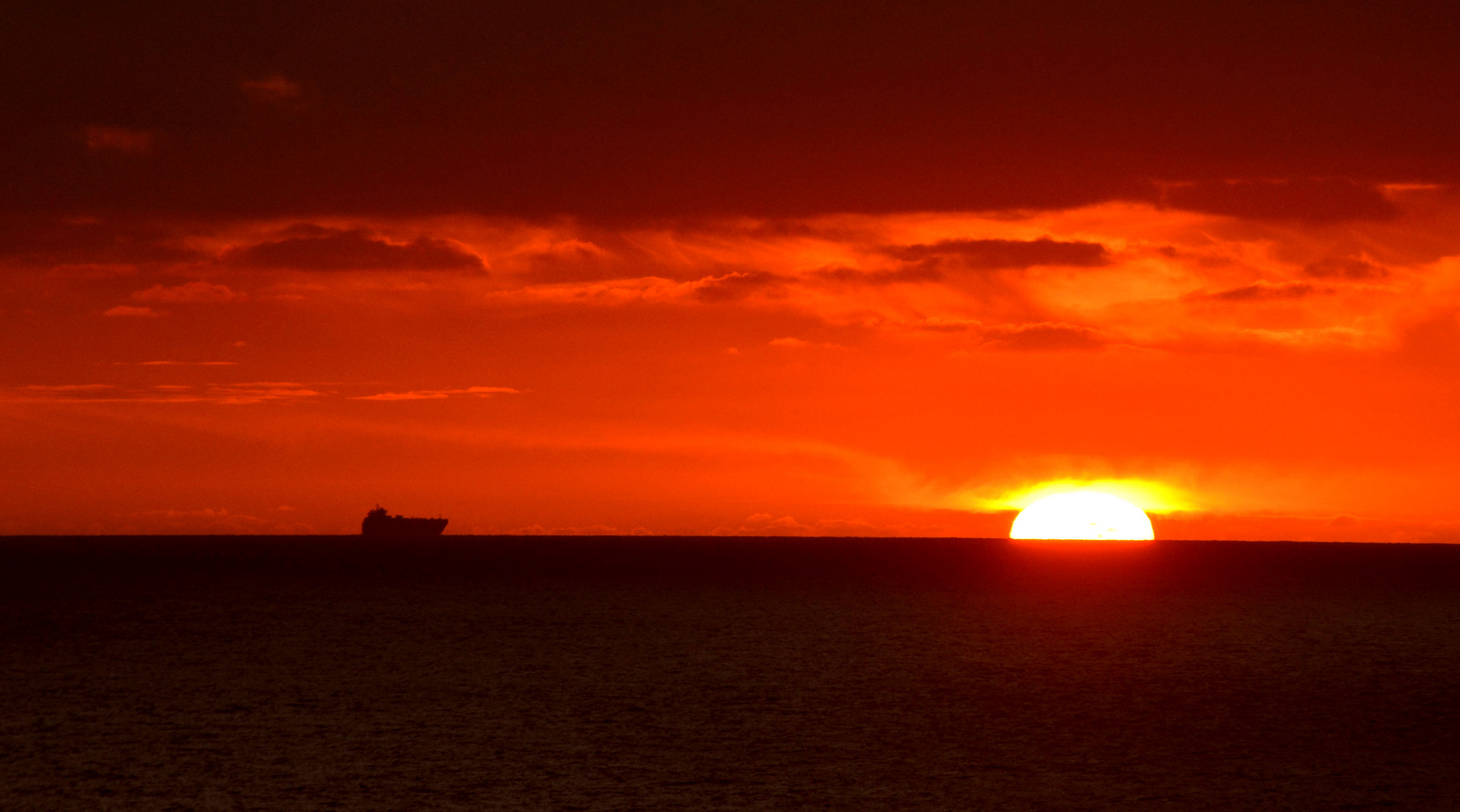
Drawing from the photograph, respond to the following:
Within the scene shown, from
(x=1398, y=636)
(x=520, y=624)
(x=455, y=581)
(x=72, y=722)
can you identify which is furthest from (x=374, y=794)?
(x=455, y=581)

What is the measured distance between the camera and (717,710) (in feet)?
175

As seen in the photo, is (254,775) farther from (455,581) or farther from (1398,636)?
(455,581)

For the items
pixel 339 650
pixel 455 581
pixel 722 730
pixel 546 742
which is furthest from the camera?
pixel 455 581

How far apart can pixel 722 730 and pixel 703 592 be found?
9987 centimetres

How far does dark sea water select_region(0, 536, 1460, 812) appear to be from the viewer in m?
37.9

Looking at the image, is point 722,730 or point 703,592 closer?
point 722,730

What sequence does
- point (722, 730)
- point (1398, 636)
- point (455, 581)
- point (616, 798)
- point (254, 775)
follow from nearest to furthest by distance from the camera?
point (616, 798)
point (254, 775)
point (722, 730)
point (1398, 636)
point (455, 581)

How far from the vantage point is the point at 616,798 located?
120 ft

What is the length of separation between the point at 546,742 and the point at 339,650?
35.9m

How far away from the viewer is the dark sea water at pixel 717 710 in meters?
37.9

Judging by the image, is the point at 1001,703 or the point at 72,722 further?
the point at 1001,703

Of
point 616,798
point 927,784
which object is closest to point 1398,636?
point 927,784

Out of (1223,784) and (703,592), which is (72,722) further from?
(703,592)

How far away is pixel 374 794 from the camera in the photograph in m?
36.7
